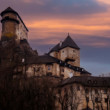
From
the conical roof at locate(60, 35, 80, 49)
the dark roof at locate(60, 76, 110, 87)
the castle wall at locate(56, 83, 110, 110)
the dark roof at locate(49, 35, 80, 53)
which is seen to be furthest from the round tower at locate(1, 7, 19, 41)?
the castle wall at locate(56, 83, 110, 110)

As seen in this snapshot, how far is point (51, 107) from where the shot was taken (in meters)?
51.5

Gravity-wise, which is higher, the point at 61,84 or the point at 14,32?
the point at 14,32

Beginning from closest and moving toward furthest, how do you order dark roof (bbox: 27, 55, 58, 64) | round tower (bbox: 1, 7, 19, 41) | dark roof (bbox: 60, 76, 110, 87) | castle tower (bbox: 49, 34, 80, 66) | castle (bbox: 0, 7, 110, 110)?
castle (bbox: 0, 7, 110, 110)
dark roof (bbox: 60, 76, 110, 87)
dark roof (bbox: 27, 55, 58, 64)
round tower (bbox: 1, 7, 19, 41)
castle tower (bbox: 49, 34, 80, 66)

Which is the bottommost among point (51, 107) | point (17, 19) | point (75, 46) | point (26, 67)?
point (51, 107)

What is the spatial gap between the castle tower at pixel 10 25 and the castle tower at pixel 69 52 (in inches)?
579

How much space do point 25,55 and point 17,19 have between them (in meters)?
16.0

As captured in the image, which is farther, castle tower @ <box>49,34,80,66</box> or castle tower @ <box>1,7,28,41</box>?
castle tower @ <box>49,34,80,66</box>

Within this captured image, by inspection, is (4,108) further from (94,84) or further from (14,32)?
(14,32)

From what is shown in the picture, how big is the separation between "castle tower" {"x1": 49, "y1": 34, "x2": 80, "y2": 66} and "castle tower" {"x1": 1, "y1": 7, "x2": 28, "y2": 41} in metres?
14.7

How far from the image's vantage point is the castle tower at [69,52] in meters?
88.3

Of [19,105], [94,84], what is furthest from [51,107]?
[94,84]

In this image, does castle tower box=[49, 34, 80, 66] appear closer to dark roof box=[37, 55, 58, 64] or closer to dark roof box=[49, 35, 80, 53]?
dark roof box=[49, 35, 80, 53]

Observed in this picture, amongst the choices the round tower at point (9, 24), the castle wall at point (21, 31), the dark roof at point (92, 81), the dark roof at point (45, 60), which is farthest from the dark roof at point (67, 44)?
the dark roof at point (92, 81)

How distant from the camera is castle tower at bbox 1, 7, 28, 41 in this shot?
8569cm
